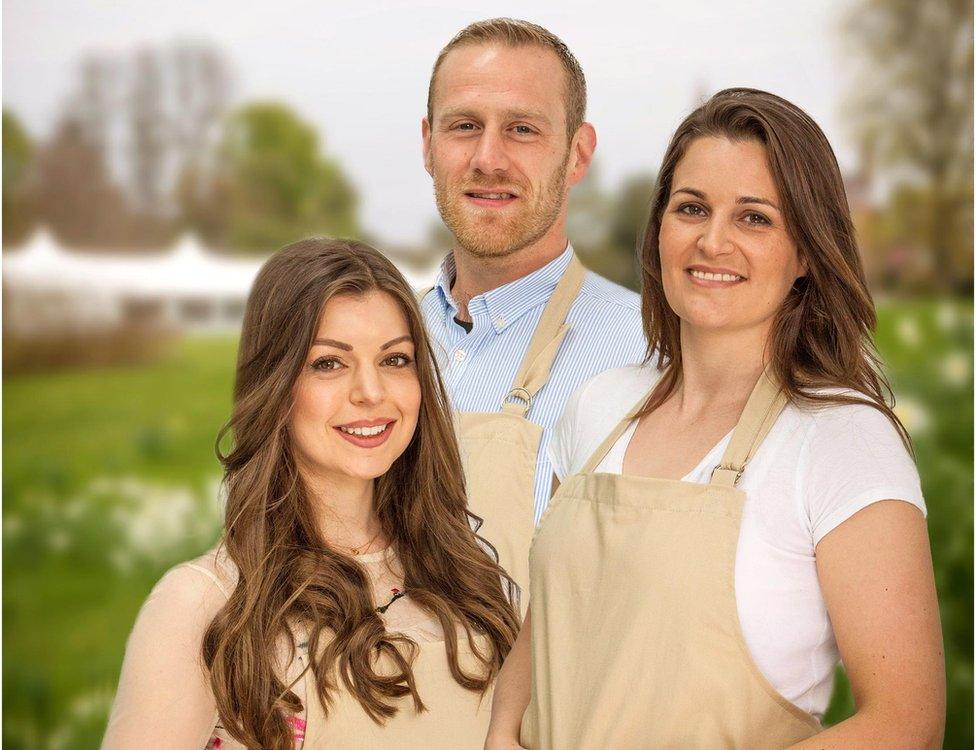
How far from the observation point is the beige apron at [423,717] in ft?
5.62

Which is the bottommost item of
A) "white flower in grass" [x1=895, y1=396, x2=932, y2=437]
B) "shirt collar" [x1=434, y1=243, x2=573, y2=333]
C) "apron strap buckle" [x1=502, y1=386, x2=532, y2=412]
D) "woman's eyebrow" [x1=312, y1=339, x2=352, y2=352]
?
"white flower in grass" [x1=895, y1=396, x2=932, y2=437]

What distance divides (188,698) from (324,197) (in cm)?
295

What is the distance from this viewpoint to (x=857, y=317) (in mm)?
1652

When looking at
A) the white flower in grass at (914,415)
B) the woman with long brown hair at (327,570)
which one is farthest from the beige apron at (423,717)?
the white flower in grass at (914,415)

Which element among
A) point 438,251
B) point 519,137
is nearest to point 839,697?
point 438,251

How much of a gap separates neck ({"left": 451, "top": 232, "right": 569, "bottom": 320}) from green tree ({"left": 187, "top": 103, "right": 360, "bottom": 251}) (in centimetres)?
166

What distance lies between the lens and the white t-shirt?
1450mm

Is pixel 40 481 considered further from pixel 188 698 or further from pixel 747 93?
pixel 747 93

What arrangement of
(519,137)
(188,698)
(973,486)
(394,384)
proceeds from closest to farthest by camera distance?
1. (188,698)
2. (394,384)
3. (519,137)
4. (973,486)

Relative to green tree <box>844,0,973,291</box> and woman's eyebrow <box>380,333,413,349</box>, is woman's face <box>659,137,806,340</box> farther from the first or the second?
green tree <box>844,0,973,291</box>

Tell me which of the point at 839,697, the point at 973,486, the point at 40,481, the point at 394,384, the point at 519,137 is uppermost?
the point at 519,137

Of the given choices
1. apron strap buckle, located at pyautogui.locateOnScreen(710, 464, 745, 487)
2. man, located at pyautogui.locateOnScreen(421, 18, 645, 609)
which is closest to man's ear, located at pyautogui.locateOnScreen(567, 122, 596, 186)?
man, located at pyautogui.locateOnScreen(421, 18, 645, 609)

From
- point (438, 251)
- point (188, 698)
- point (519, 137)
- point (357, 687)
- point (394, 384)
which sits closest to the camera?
point (188, 698)

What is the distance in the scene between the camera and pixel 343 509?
1893 millimetres
